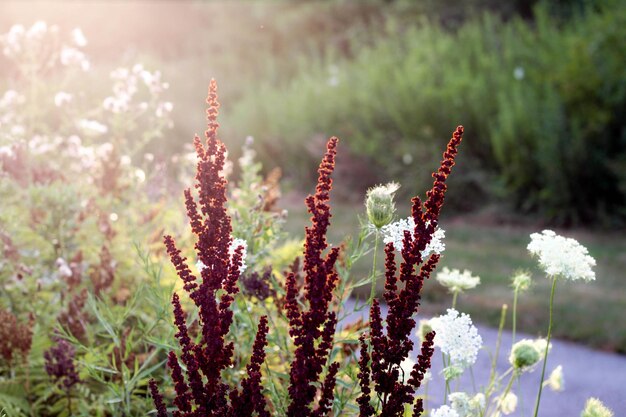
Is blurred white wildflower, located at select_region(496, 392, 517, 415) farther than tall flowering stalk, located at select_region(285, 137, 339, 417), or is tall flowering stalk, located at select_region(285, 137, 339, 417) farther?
blurred white wildflower, located at select_region(496, 392, 517, 415)

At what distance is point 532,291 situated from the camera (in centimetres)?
481

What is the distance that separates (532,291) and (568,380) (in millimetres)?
640

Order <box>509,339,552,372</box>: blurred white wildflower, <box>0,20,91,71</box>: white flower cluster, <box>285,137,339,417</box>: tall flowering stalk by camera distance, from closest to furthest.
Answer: <box>285,137,339,417</box>: tall flowering stalk, <box>509,339,552,372</box>: blurred white wildflower, <box>0,20,91,71</box>: white flower cluster

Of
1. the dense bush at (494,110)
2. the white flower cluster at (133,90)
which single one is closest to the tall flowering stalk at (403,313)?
the white flower cluster at (133,90)

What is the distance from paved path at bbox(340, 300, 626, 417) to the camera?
4.41 meters

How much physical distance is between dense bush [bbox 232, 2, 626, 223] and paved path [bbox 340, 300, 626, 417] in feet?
12.0

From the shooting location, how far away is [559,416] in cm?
426

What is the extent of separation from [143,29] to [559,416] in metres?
20.7

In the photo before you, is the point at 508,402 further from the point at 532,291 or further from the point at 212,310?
the point at 532,291

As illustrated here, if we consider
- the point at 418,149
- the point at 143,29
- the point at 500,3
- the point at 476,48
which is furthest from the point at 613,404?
the point at 143,29

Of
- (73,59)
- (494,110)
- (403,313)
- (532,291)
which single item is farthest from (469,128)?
(403,313)

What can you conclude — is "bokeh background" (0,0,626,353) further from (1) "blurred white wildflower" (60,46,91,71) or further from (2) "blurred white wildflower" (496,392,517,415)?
(2) "blurred white wildflower" (496,392,517,415)

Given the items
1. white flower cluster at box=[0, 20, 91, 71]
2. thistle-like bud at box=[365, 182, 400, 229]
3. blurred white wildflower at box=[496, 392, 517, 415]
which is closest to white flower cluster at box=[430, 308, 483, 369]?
thistle-like bud at box=[365, 182, 400, 229]

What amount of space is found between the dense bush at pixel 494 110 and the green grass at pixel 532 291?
668mm
